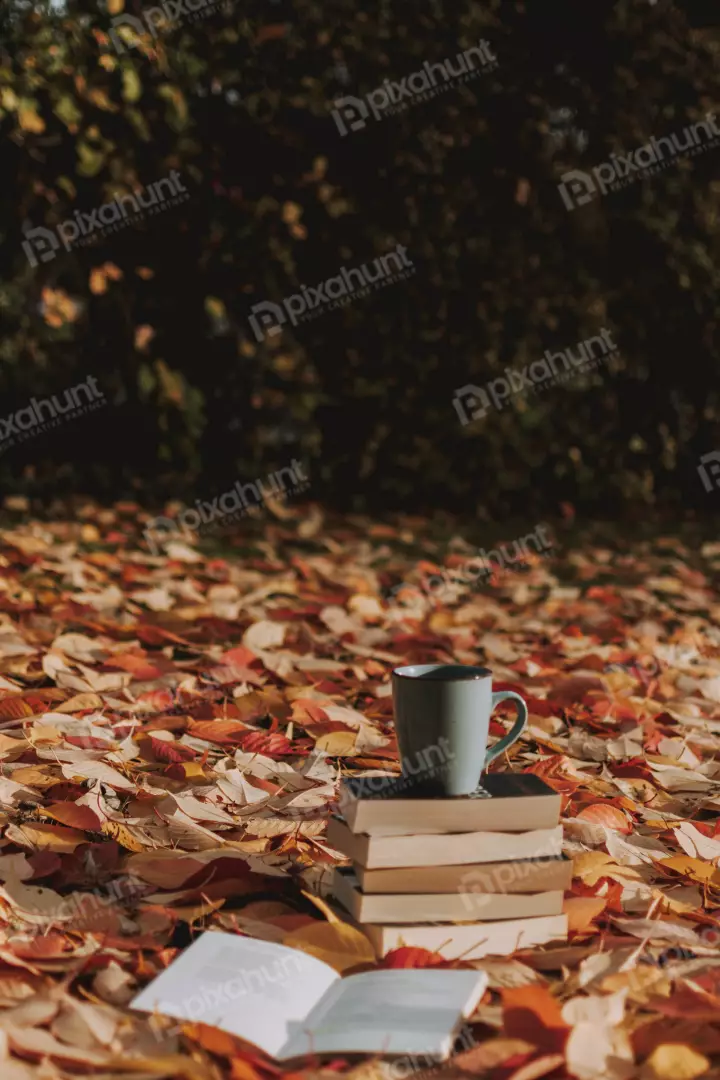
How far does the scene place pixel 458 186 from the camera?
552 cm

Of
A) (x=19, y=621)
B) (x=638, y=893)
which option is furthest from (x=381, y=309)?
(x=638, y=893)

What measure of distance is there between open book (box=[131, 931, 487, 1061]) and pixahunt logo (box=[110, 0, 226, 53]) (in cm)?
416

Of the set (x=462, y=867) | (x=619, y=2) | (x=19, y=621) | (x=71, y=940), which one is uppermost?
(x=619, y=2)

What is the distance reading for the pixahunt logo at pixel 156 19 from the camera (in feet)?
15.7

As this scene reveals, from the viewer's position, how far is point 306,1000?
1417 mm

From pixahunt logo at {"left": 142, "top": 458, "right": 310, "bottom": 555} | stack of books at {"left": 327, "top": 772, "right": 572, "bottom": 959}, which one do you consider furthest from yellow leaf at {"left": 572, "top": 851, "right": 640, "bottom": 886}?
pixahunt logo at {"left": 142, "top": 458, "right": 310, "bottom": 555}

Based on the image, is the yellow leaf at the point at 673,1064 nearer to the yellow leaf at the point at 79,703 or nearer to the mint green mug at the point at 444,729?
the mint green mug at the point at 444,729

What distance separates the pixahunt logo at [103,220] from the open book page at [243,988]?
3.91 meters

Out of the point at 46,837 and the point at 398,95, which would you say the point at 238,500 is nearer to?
the point at 398,95

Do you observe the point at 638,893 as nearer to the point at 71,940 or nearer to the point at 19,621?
the point at 71,940

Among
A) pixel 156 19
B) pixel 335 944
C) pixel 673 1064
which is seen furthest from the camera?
pixel 156 19

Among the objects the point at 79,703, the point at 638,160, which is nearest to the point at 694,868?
the point at 79,703

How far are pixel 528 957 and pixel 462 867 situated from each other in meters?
0.14

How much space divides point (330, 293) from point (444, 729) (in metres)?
4.06
